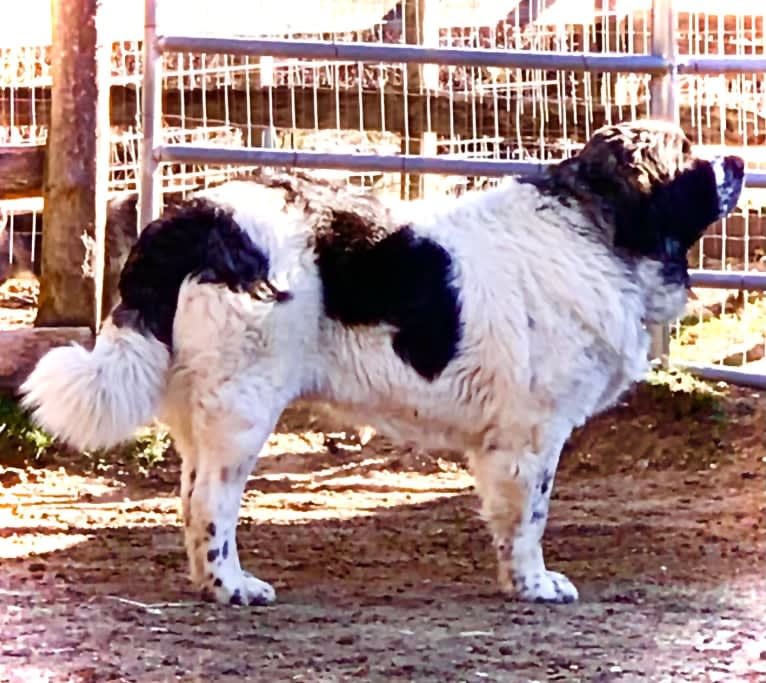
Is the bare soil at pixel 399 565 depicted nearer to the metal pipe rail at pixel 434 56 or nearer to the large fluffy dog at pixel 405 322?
the large fluffy dog at pixel 405 322

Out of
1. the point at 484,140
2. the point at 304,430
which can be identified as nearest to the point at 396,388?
the point at 304,430

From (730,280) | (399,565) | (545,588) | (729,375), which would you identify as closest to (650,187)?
(545,588)

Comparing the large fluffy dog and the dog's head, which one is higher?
the dog's head

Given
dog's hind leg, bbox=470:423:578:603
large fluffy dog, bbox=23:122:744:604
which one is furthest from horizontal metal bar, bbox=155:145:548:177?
dog's hind leg, bbox=470:423:578:603

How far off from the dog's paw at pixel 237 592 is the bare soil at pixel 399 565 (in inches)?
2.8

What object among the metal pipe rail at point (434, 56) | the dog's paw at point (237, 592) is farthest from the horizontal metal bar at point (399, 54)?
the dog's paw at point (237, 592)

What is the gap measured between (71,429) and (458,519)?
1.91 metres

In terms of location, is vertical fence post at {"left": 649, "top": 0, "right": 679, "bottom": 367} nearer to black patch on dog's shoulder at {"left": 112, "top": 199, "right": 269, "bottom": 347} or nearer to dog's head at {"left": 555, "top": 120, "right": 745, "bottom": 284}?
dog's head at {"left": 555, "top": 120, "right": 745, "bottom": 284}

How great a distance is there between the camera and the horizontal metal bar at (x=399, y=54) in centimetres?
647

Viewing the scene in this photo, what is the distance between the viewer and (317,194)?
15.7 ft

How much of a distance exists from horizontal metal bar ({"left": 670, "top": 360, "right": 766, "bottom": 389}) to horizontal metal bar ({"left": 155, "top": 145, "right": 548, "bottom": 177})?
3.98ft

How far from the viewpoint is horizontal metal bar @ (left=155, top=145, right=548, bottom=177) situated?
6.54 m

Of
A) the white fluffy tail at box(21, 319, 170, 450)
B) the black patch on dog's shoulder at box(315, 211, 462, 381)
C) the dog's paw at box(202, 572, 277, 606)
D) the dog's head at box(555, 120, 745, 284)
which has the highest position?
the dog's head at box(555, 120, 745, 284)

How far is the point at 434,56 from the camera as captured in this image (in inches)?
256
